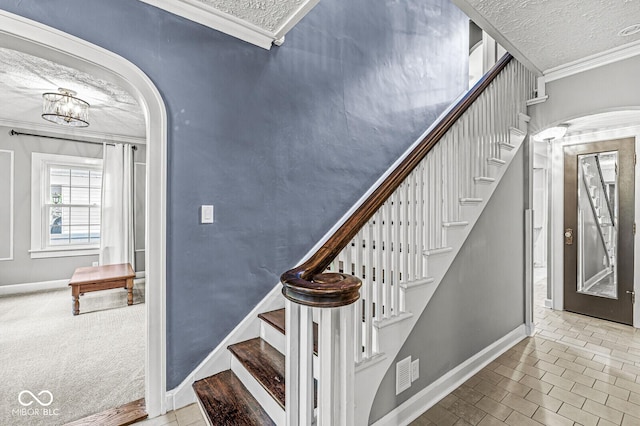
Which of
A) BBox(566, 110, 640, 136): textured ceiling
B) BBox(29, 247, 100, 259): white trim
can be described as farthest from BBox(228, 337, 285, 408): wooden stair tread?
BBox(29, 247, 100, 259): white trim

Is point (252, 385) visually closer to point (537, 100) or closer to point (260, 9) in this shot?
point (260, 9)

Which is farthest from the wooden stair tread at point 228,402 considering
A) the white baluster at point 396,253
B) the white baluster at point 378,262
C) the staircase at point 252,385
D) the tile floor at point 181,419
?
the white baluster at point 396,253

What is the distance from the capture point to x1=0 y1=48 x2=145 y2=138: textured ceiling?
264cm

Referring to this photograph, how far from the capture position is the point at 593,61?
2424mm

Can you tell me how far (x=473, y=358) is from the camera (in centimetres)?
233

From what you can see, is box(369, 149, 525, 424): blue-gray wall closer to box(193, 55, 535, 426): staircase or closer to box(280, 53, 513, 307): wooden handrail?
box(193, 55, 535, 426): staircase

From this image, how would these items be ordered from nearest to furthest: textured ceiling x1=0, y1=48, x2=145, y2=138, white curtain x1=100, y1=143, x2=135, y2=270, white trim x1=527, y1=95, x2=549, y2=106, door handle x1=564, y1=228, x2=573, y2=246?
textured ceiling x1=0, y1=48, x2=145, y2=138
white trim x1=527, y1=95, x2=549, y2=106
door handle x1=564, y1=228, x2=573, y2=246
white curtain x1=100, y1=143, x2=135, y2=270

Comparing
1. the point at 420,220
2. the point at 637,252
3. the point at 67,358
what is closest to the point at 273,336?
the point at 420,220

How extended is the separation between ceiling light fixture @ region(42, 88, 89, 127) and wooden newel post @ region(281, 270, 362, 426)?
11.7 ft

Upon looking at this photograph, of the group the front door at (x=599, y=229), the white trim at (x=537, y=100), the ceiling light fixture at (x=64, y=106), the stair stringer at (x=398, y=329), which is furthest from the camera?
the front door at (x=599, y=229)

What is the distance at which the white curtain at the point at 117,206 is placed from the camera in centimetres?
481

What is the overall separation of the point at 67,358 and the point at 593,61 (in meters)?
4.97

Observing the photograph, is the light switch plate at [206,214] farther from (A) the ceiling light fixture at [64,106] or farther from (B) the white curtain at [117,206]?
(B) the white curtain at [117,206]

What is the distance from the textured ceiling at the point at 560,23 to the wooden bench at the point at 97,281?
14.4 ft
